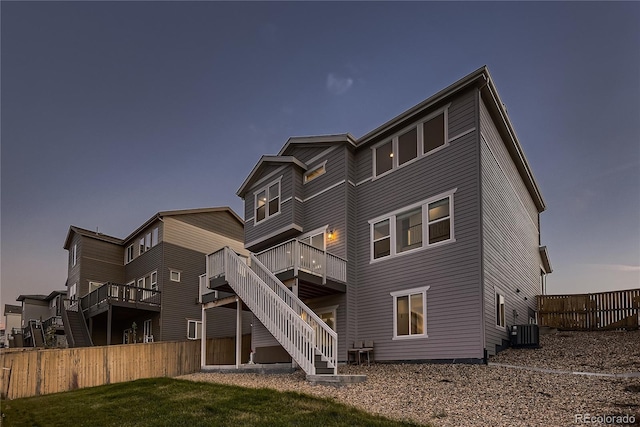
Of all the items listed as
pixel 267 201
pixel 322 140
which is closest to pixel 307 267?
pixel 322 140

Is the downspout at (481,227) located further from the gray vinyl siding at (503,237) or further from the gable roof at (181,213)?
the gable roof at (181,213)

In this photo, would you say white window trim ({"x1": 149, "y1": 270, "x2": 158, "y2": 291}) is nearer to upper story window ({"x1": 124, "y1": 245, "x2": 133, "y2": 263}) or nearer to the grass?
upper story window ({"x1": 124, "y1": 245, "x2": 133, "y2": 263})

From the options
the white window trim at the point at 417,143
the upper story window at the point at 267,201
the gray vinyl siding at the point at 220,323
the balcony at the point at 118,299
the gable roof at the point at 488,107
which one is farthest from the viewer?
the gray vinyl siding at the point at 220,323

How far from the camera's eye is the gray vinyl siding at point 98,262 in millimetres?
30062

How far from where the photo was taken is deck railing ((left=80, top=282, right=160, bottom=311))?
25.5 m

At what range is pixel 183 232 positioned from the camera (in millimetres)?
28734

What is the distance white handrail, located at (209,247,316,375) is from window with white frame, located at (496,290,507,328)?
6075 millimetres

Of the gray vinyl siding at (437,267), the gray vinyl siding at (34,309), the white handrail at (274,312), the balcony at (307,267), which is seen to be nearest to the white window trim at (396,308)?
the gray vinyl siding at (437,267)

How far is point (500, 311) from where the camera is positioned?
1527 centimetres

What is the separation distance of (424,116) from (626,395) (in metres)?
9.93

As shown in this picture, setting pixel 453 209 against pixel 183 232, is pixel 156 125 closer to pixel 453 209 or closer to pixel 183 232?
pixel 183 232

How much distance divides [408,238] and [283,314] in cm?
500

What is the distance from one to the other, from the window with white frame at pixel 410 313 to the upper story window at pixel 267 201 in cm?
714

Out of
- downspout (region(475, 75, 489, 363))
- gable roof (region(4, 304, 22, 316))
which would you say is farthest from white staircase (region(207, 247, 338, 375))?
gable roof (region(4, 304, 22, 316))
